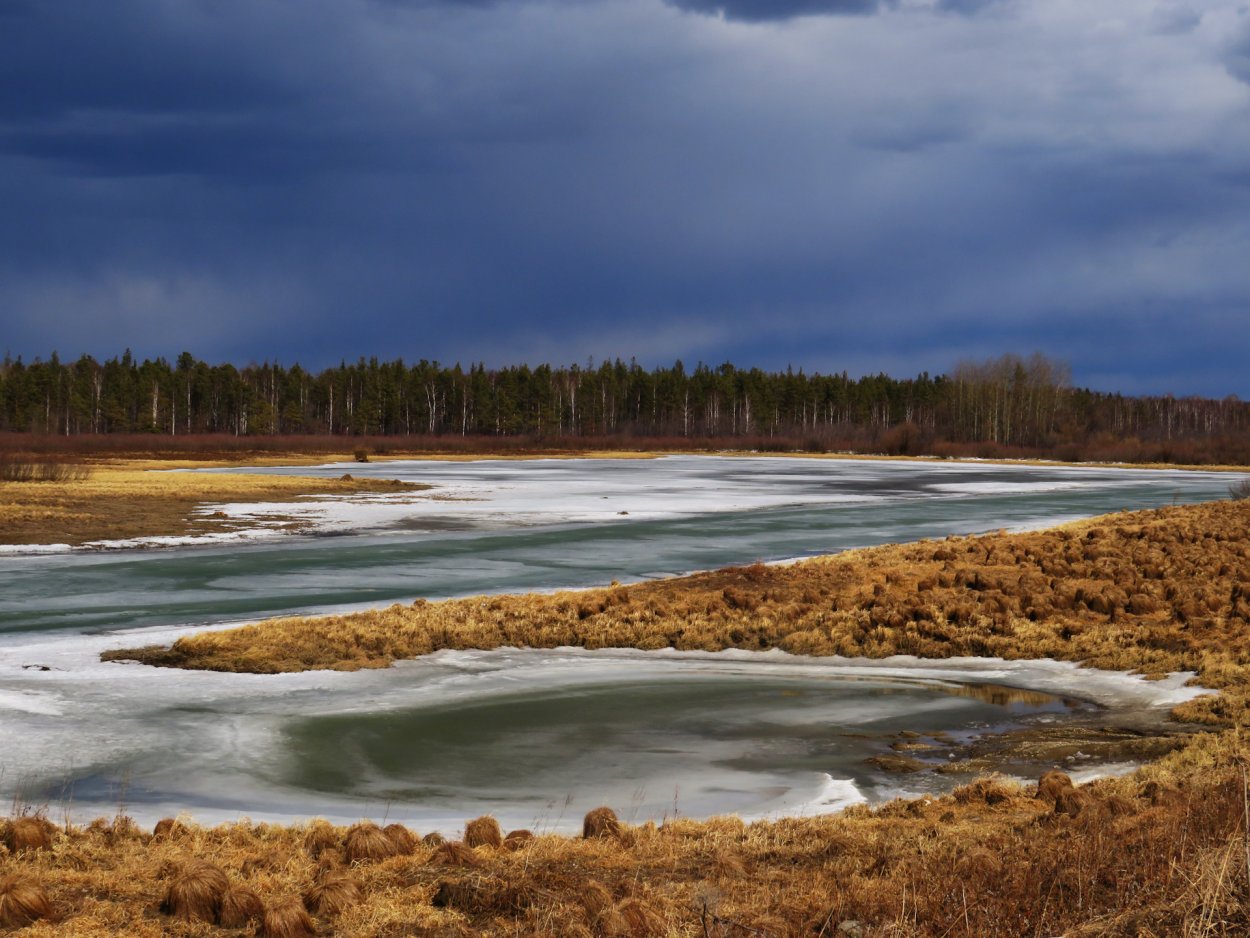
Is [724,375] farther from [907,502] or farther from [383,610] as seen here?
[383,610]

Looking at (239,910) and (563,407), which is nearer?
(239,910)

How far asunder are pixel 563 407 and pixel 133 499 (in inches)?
4934

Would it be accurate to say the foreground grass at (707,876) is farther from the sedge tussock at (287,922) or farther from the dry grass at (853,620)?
the dry grass at (853,620)

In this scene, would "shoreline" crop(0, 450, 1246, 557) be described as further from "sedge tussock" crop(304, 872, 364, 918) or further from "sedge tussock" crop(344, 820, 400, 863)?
"sedge tussock" crop(304, 872, 364, 918)

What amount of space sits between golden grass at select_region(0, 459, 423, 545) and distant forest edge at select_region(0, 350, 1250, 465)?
183ft

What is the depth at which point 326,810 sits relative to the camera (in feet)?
30.7

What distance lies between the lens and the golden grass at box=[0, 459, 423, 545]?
31781 mm

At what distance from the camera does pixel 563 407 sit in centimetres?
16625

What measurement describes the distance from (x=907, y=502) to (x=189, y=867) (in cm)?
4082

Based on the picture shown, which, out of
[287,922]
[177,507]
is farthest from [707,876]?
[177,507]

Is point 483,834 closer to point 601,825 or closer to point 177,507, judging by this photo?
point 601,825

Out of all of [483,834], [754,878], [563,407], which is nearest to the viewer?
[754,878]

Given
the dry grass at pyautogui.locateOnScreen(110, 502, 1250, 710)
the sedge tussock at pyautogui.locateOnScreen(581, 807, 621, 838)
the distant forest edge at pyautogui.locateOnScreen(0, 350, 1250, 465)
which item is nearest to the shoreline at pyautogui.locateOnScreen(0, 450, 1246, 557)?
the dry grass at pyautogui.locateOnScreen(110, 502, 1250, 710)

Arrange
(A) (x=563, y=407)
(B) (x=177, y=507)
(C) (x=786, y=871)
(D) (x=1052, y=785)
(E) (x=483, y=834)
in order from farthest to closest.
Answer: (A) (x=563, y=407) < (B) (x=177, y=507) < (D) (x=1052, y=785) < (E) (x=483, y=834) < (C) (x=786, y=871)
